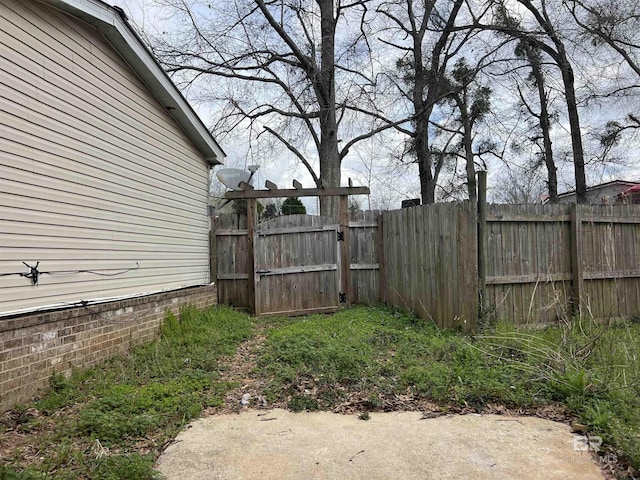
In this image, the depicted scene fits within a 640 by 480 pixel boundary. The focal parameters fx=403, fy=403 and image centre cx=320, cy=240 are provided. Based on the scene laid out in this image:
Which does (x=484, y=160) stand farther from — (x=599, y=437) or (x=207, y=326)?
(x=599, y=437)

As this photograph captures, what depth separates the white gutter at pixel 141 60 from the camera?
4.44 metres

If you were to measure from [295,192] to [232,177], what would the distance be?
1420mm

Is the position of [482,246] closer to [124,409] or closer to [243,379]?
[243,379]

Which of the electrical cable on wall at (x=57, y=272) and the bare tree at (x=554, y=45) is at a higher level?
the bare tree at (x=554, y=45)

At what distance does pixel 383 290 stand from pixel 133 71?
568cm

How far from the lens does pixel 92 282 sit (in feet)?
15.2

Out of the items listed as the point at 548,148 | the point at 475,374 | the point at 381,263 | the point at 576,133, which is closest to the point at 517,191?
the point at 548,148

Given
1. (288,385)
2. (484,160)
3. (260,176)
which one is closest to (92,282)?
(288,385)

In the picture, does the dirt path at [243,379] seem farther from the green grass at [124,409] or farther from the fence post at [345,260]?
the fence post at [345,260]

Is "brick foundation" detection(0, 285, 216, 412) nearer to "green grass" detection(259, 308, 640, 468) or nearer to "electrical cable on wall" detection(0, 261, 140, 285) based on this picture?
"electrical cable on wall" detection(0, 261, 140, 285)

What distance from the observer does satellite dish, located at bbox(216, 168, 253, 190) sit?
324 inches

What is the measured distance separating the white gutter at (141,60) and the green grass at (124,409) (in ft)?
12.1

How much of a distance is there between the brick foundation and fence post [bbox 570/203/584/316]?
6130 millimetres

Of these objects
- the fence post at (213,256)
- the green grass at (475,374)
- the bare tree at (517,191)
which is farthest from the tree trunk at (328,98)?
the bare tree at (517,191)
